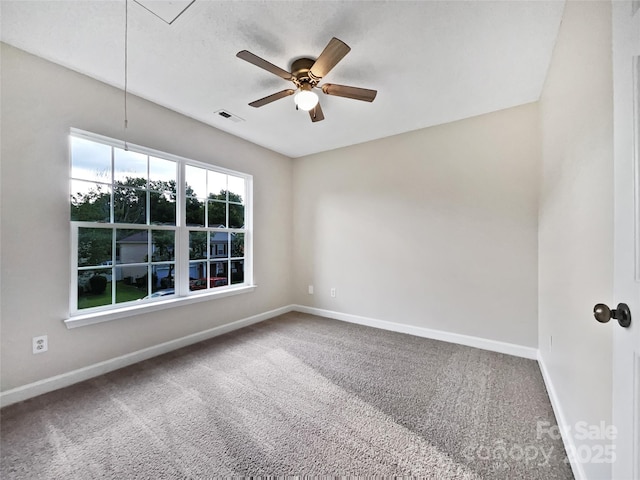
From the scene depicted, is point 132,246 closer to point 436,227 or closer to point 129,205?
point 129,205

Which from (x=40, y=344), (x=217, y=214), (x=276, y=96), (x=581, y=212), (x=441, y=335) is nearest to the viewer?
(x=581, y=212)

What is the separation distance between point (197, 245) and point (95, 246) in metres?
0.96

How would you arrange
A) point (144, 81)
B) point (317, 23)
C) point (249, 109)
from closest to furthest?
1. point (317, 23)
2. point (144, 81)
3. point (249, 109)

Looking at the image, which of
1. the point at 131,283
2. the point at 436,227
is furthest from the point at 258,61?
the point at 436,227

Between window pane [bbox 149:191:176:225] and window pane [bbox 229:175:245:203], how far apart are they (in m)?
0.78

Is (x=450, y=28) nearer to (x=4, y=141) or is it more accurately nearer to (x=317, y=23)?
(x=317, y=23)

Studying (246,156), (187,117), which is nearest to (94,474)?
(187,117)

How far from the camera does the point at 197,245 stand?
3.08 meters

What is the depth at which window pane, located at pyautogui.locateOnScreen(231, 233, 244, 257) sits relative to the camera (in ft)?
11.6

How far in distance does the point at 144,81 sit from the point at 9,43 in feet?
2.63

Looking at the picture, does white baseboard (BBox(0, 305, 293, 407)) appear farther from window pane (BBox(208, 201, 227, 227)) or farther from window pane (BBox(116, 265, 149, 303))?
window pane (BBox(208, 201, 227, 227))

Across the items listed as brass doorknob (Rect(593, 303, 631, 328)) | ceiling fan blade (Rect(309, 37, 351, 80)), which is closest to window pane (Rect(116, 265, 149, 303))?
ceiling fan blade (Rect(309, 37, 351, 80))

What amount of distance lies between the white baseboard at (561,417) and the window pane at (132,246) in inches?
135

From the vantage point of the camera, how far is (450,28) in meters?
1.70
